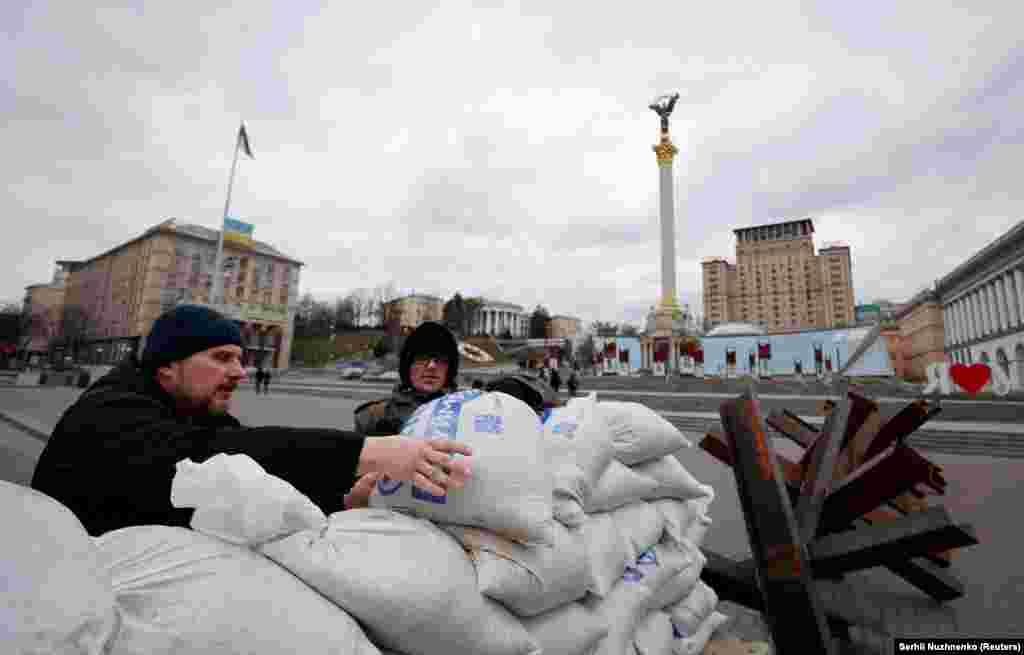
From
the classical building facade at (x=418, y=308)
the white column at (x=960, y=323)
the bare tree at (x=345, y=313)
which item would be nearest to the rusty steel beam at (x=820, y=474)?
the white column at (x=960, y=323)

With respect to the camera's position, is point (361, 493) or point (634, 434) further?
point (634, 434)

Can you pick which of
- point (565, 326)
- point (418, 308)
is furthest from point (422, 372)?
point (565, 326)

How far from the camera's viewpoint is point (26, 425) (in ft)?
24.7

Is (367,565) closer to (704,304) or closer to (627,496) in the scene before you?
(627,496)

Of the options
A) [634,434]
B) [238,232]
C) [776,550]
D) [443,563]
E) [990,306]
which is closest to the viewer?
[443,563]

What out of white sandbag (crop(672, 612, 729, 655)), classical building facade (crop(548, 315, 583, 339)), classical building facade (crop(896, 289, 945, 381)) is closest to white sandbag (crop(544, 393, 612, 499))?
white sandbag (crop(672, 612, 729, 655))

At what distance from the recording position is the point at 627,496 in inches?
83.1

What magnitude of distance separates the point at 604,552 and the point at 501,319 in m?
81.2

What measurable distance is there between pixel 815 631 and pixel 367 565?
152 cm

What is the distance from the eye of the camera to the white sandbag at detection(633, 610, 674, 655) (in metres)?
1.76

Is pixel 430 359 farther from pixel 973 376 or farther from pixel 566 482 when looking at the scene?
pixel 973 376

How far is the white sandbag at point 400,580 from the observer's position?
0.89 meters

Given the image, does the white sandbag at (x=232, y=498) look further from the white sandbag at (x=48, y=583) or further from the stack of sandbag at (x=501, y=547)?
the white sandbag at (x=48, y=583)

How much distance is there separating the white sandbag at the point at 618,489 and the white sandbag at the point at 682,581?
31 centimetres
